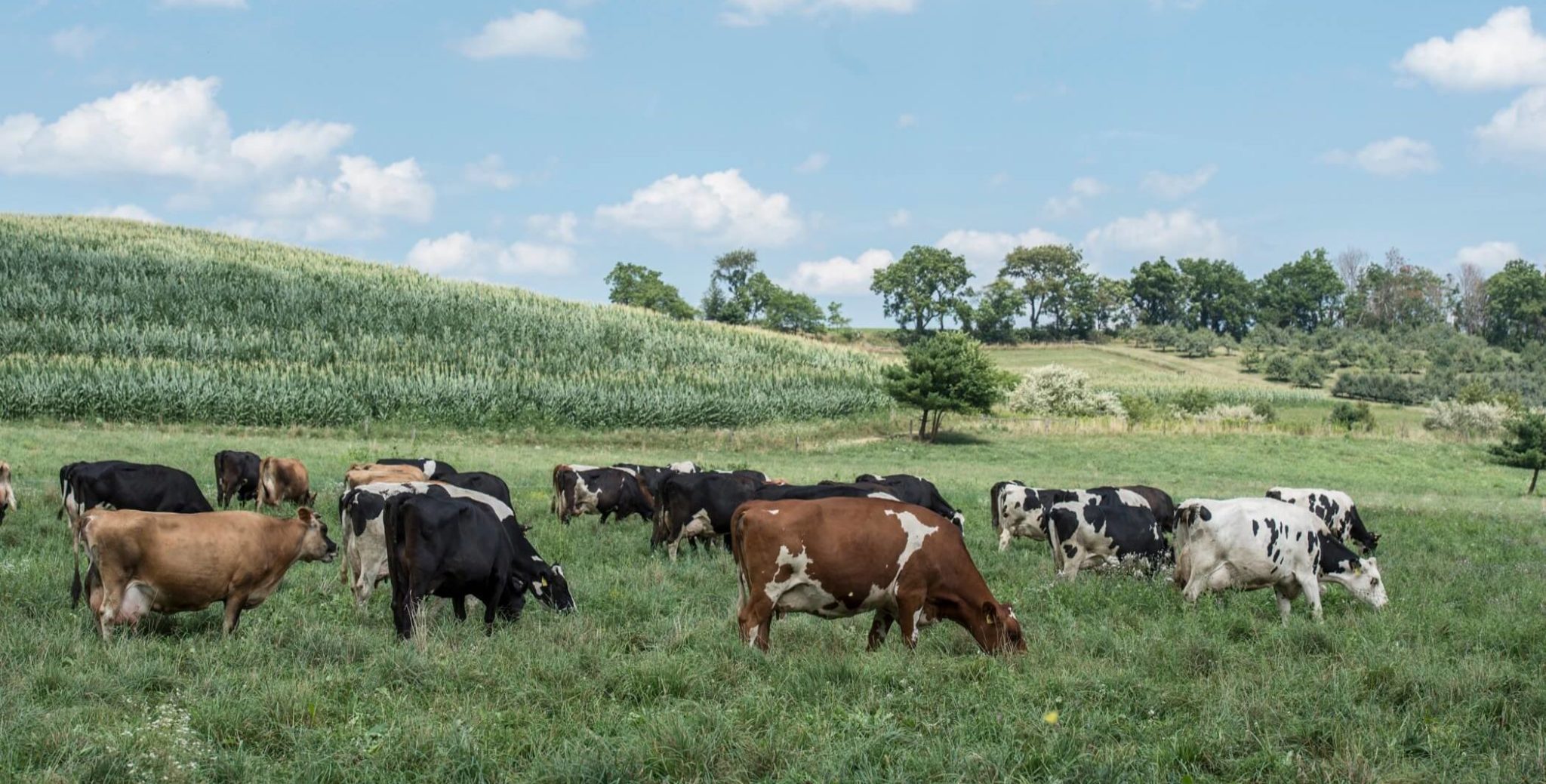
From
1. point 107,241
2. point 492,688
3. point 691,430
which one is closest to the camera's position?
point 492,688

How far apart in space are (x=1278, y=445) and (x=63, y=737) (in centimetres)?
4778

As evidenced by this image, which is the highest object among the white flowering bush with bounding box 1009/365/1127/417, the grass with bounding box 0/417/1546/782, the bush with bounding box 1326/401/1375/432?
the white flowering bush with bounding box 1009/365/1127/417

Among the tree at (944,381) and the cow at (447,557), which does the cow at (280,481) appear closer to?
the cow at (447,557)

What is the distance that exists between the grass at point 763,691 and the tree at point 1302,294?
137 metres

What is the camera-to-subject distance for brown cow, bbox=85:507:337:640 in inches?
347

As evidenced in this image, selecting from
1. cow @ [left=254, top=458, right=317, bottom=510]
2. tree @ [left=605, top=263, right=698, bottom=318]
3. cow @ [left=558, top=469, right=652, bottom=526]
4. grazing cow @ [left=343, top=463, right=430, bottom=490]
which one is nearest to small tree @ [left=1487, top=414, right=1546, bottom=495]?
cow @ [left=558, top=469, right=652, bottom=526]

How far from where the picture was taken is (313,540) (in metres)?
10.4

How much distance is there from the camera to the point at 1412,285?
141 meters

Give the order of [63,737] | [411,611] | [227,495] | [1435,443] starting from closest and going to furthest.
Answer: [63,737] → [411,611] → [227,495] → [1435,443]

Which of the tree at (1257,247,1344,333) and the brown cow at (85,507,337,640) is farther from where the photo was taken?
the tree at (1257,247,1344,333)

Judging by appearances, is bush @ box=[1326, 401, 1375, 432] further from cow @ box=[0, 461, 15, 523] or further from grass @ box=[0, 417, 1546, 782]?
cow @ box=[0, 461, 15, 523]

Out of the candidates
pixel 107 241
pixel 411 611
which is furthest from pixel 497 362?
pixel 411 611

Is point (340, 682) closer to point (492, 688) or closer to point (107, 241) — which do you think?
point (492, 688)

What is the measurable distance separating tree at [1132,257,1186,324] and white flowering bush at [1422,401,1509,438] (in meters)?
73.8
